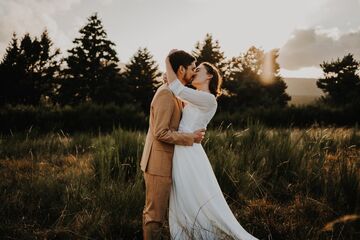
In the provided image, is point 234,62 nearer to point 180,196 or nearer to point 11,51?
point 11,51

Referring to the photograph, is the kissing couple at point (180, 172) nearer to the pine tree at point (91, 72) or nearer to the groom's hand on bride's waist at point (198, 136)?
the groom's hand on bride's waist at point (198, 136)

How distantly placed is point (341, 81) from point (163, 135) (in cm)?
4834

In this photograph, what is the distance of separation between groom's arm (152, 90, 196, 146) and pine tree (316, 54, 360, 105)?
44026 mm

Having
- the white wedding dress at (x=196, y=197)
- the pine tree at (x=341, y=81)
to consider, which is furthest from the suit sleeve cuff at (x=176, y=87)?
the pine tree at (x=341, y=81)

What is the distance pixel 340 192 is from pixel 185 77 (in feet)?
8.15

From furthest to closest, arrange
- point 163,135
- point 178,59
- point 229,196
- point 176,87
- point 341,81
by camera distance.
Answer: point 341,81 < point 229,196 < point 178,59 < point 176,87 < point 163,135

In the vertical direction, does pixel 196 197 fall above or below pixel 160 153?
below

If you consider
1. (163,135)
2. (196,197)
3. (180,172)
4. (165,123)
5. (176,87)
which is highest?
(176,87)

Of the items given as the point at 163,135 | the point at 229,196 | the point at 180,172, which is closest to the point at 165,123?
the point at 163,135

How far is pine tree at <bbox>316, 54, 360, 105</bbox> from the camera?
43.6m

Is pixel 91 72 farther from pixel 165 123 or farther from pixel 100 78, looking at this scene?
pixel 165 123

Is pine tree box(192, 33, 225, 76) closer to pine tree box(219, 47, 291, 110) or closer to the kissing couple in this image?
pine tree box(219, 47, 291, 110)

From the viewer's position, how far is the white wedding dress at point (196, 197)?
318 centimetres

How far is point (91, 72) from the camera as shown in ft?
117
